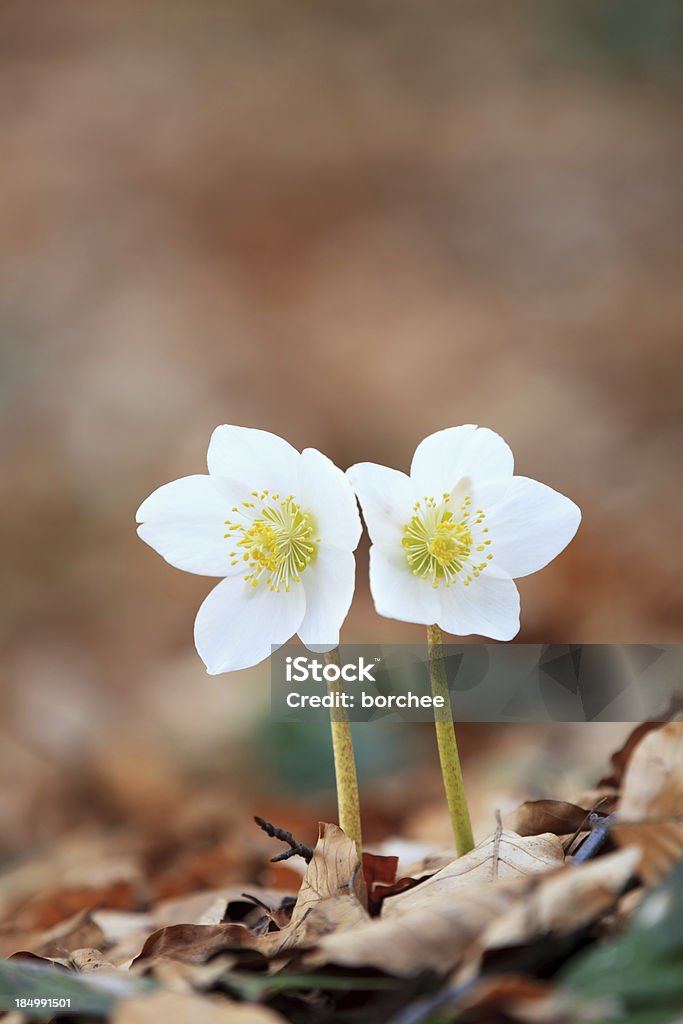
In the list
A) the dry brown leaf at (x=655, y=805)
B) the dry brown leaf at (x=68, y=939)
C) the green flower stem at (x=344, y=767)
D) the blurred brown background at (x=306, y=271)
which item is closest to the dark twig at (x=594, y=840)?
the dry brown leaf at (x=655, y=805)

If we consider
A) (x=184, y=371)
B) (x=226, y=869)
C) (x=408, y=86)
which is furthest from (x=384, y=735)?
(x=408, y=86)

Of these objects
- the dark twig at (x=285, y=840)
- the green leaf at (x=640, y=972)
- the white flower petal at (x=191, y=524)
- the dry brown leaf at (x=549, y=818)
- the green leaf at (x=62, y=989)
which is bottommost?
the green leaf at (x=640, y=972)

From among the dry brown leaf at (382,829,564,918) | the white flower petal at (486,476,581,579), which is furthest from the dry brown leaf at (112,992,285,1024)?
the white flower petal at (486,476,581,579)

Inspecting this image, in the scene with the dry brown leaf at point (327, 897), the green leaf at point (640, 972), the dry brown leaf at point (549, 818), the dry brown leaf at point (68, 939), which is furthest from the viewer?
the dry brown leaf at point (68, 939)

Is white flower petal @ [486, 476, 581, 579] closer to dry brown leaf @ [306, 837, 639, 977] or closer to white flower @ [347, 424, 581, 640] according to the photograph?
white flower @ [347, 424, 581, 640]

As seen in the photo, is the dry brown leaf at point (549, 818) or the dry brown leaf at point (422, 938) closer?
the dry brown leaf at point (422, 938)

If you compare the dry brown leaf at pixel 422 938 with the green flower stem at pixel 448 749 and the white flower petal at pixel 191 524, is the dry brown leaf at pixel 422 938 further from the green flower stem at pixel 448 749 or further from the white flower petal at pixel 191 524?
the white flower petal at pixel 191 524

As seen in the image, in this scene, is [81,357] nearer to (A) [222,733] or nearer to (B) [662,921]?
(A) [222,733]
